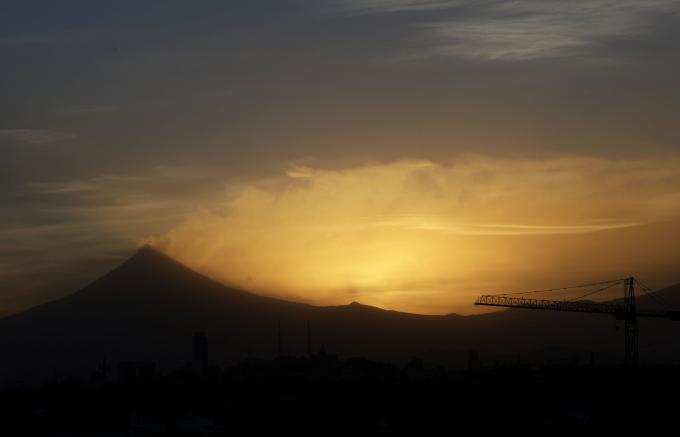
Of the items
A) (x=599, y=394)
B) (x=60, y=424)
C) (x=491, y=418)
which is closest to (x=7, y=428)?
(x=60, y=424)

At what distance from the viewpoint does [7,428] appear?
4542 inches

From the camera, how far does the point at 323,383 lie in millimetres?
162250

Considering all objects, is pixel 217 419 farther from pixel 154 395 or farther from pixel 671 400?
pixel 671 400

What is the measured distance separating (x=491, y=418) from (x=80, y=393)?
65010mm

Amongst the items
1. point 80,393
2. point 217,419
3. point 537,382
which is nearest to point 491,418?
point 217,419

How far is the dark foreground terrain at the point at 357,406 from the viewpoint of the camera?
11469 centimetres

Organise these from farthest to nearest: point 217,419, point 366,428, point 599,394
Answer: point 599,394
point 217,419
point 366,428

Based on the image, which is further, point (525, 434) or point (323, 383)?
point (323, 383)

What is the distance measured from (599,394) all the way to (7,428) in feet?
216

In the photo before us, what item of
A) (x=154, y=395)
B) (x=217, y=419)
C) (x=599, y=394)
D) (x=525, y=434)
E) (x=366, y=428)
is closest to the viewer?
(x=525, y=434)

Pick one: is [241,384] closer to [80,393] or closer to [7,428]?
[80,393]

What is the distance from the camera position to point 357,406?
130375 mm

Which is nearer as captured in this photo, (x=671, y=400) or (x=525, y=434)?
(x=525, y=434)

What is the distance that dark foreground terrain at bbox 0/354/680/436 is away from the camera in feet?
376
